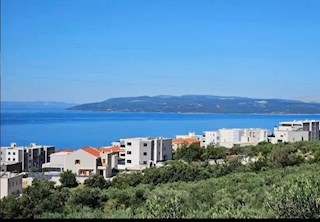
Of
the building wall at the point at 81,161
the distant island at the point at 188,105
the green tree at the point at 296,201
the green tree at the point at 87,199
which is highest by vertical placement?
the distant island at the point at 188,105

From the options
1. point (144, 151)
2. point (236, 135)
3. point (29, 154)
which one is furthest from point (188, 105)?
point (29, 154)

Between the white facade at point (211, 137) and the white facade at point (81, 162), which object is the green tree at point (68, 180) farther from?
the white facade at point (211, 137)

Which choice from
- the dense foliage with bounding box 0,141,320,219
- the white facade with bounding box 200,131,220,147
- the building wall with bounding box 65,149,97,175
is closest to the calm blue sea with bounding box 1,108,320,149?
the white facade with bounding box 200,131,220,147

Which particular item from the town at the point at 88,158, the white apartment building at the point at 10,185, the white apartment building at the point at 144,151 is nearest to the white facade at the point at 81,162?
the town at the point at 88,158

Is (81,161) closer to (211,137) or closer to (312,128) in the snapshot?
(211,137)

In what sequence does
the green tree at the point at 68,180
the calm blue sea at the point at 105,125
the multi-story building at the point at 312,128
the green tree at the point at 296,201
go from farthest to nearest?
the multi-story building at the point at 312,128
the calm blue sea at the point at 105,125
the green tree at the point at 68,180
the green tree at the point at 296,201

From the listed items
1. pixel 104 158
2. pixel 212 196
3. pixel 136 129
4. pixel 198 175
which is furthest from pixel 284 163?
pixel 136 129

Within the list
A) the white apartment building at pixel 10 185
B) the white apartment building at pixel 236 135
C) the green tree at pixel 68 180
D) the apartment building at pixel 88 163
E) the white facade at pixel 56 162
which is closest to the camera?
the white apartment building at pixel 10 185

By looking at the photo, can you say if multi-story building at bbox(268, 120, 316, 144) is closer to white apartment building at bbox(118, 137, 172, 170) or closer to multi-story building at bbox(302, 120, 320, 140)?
multi-story building at bbox(302, 120, 320, 140)

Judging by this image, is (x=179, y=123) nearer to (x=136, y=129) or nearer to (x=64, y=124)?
(x=136, y=129)
